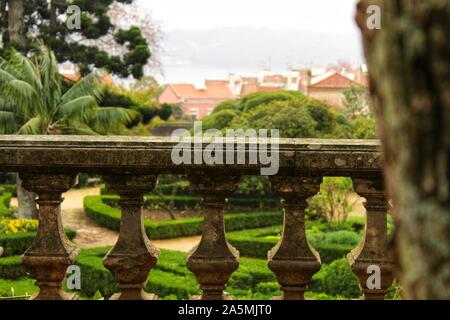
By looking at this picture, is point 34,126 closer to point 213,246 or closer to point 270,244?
point 270,244

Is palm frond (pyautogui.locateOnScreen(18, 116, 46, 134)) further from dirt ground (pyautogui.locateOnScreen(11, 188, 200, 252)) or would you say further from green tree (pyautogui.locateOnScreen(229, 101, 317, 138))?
green tree (pyautogui.locateOnScreen(229, 101, 317, 138))

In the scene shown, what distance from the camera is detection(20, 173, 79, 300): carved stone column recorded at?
3.01m

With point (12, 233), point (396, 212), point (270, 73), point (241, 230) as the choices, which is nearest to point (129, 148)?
point (396, 212)

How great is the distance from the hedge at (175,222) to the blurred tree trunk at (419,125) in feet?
64.0

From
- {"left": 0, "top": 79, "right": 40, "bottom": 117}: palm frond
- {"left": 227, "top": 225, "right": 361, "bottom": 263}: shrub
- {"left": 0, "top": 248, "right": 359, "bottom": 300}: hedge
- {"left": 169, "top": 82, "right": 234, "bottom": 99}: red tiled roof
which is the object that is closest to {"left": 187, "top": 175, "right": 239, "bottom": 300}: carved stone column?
{"left": 0, "top": 248, "right": 359, "bottom": 300}: hedge

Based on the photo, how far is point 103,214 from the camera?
75.4ft

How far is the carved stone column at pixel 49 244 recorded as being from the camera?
301 centimetres

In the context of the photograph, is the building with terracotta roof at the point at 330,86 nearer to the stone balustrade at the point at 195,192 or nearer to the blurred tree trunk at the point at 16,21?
the blurred tree trunk at the point at 16,21

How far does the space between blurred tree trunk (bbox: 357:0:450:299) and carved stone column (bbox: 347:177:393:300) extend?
192 cm

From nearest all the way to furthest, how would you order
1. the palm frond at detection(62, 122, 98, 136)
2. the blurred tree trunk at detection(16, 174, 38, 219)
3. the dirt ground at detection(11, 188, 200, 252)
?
the dirt ground at detection(11, 188, 200, 252)
the palm frond at detection(62, 122, 98, 136)
the blurred tree trunk at detection(16, 174, 38, 219)

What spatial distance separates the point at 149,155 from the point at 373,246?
42.5 inches

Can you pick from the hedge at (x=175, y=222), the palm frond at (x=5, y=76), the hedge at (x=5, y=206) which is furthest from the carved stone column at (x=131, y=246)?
the hedge at (x=5, y=206)

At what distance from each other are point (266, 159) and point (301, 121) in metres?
23.1

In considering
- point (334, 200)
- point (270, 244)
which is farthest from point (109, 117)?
point (334, 200)
